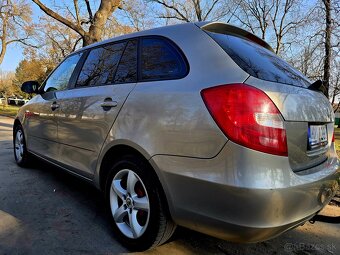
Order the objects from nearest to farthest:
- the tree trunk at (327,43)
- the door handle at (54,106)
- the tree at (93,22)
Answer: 1. the door handle at (54,106)
2. the tree trunk at (327,43)
3. the tree at (93,22)

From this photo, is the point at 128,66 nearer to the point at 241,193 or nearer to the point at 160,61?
the point at 160,61

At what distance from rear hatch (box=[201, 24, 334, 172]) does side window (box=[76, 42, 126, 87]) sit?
99 cm

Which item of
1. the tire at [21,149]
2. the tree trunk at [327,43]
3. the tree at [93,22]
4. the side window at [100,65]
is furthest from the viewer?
the tree at [93,22]

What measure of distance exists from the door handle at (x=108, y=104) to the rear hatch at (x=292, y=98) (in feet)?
3.14

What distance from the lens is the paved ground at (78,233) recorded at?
2.54m

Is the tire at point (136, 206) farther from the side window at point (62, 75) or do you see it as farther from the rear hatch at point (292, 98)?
the side window at point (62, 75)

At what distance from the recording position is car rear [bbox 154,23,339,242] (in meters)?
1.80

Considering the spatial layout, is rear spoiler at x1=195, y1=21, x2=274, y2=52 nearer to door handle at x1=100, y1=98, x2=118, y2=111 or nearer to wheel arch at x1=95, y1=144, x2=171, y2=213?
door handle at x1=100, y1=98, x2=118, y2=111

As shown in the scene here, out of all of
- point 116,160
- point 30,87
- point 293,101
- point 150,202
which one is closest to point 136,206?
point 150,202

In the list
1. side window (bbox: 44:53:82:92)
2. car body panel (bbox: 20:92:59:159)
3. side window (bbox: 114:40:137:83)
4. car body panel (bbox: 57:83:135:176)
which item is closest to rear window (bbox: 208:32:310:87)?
side window (bbox: 114:40:137:83)

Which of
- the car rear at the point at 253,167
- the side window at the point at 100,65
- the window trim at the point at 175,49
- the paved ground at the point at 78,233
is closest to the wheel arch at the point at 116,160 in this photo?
the car rear at the point at 253,167

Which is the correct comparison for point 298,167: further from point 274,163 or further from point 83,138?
point 83,138

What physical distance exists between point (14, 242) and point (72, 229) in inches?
18.9

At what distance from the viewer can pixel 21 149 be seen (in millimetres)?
4988
